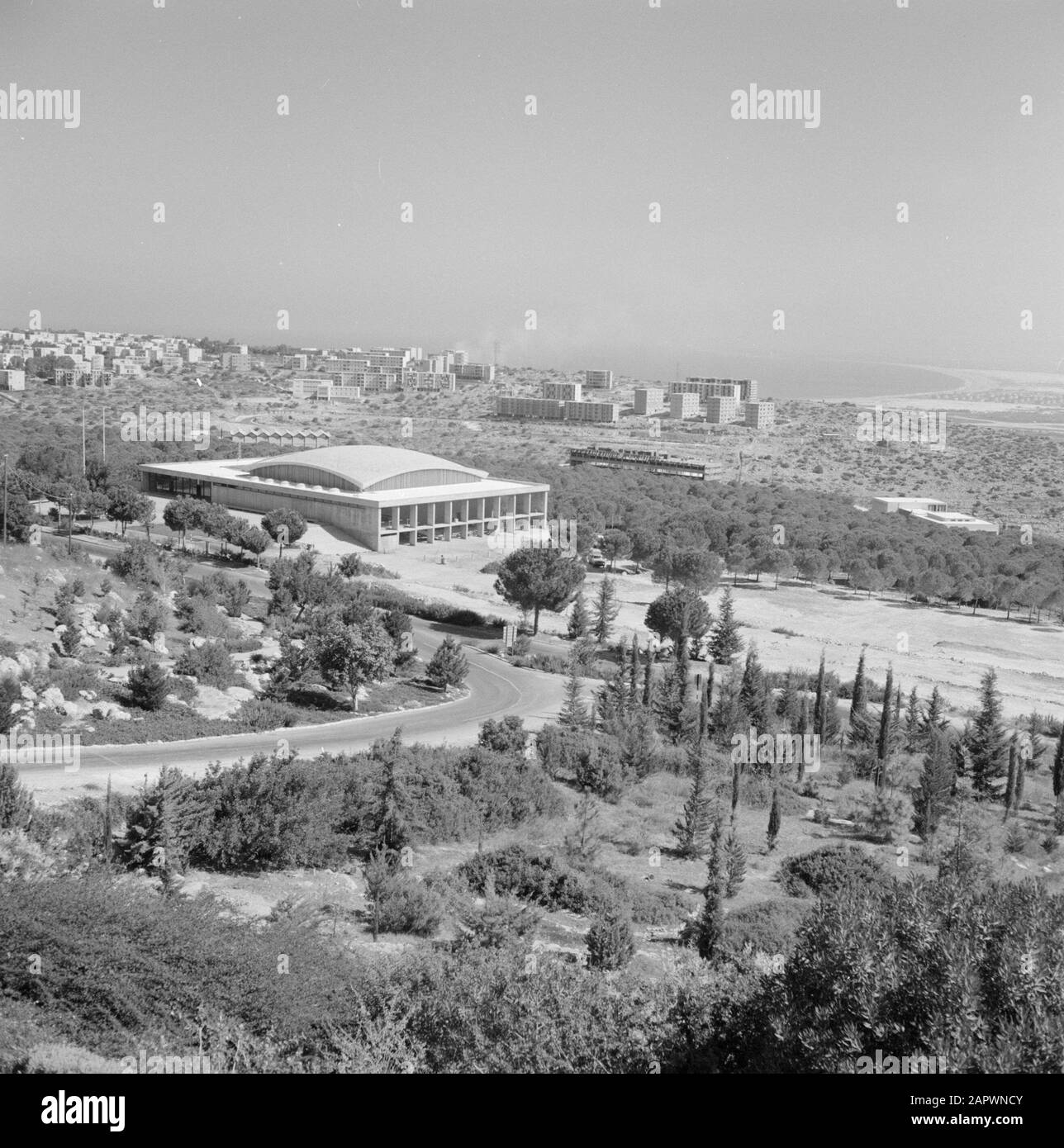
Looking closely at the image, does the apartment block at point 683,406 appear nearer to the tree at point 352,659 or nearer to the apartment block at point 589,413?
the apartment block at point 589,413

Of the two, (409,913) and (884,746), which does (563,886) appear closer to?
(409,913)

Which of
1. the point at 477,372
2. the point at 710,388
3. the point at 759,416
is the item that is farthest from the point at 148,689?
the point at 477,372

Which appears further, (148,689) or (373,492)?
(373,492)

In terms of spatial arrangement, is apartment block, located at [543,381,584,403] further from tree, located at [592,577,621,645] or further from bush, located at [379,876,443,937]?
bush, located at [379,876,443,937]

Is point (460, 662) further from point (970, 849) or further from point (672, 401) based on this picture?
point (672, 401)

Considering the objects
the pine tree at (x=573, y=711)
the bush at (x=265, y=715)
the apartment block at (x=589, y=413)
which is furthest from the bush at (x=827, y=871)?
the apartment block at (x=589, y=413)

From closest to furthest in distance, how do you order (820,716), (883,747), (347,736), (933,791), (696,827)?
(696,827)
(933,791)
(347,736)
(883,747)
(820,716)

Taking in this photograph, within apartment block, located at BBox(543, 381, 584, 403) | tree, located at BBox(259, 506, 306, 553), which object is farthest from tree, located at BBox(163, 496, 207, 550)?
apartment block, located at BBox(543, 381, 584, 403)
